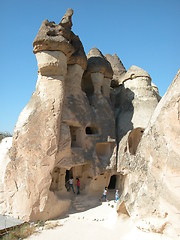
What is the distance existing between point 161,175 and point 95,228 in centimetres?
Result: 361

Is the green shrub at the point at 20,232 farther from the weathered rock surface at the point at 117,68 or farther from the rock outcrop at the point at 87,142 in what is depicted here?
the weathered rock surface at the point at 117,68

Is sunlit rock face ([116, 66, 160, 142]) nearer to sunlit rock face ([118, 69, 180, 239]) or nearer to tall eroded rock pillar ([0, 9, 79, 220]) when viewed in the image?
tall eroded rock pillar ([0, 9, 79, 220])

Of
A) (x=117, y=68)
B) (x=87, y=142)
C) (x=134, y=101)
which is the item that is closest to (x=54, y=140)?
(x=87, y=142)

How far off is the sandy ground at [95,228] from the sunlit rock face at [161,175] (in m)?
0.25

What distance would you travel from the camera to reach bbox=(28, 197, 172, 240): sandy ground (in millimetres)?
3989

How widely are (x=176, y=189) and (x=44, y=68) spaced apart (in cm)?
665

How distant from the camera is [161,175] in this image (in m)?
3.58

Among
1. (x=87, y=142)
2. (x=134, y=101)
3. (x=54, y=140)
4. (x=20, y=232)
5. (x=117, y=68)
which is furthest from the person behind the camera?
(x=117, y=68)

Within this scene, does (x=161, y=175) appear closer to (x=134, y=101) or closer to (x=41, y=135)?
(x=41, y=135)

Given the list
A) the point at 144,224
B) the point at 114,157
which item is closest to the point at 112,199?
the point at 114,157

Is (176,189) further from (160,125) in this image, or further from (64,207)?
(64,207)

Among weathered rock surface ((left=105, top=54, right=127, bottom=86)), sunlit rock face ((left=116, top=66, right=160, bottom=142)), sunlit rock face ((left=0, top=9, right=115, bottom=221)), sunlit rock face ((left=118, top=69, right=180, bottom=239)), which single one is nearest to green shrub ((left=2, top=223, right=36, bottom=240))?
sunlit rock face ((left=0, top=9, right=115, bottom=221))

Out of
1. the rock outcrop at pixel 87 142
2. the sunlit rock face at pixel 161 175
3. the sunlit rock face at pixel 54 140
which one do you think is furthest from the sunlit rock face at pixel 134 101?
the sunlit rock face at pixel 161 175

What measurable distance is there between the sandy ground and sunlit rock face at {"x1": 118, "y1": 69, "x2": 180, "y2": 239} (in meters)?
0.25
